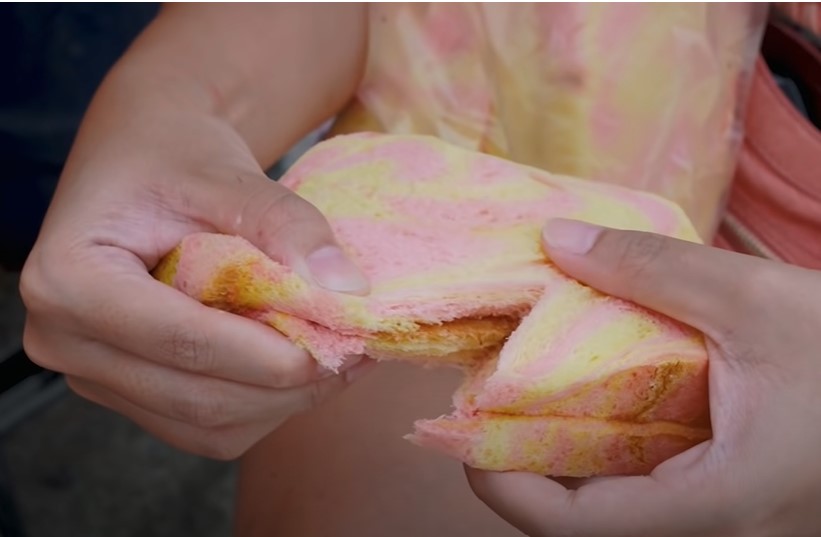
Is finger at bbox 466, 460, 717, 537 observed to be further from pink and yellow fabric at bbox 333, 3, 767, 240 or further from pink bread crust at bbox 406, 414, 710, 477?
pink and yellow fabric at bbox 333, 3, 767, 240

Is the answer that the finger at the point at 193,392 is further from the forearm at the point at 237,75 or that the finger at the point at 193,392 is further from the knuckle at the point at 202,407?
the forearm at the point at 237,75

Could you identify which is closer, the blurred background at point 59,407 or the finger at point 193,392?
the finger at point 193,392

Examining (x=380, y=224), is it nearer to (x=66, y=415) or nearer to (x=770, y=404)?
(x=770, y=404)

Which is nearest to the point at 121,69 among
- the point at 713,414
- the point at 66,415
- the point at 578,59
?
the point at 578,59

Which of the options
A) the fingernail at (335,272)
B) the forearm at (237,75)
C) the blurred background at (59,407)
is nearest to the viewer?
the fingernail at (335,272)

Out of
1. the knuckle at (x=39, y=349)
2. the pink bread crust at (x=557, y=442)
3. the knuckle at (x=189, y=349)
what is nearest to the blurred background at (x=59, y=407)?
the knuckle at (x=39, y=349)

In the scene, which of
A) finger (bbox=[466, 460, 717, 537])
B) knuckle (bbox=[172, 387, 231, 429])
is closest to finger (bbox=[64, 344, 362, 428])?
knuckle (bbox=[172, 387, 231, 429])

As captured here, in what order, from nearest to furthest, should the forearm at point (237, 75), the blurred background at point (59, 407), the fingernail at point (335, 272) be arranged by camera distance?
the fingernail at point (335, 272)
the forearm at point (237, 75)
the blurred background at point (59, 407)

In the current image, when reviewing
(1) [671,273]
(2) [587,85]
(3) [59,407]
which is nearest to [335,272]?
(1) [671,273]
